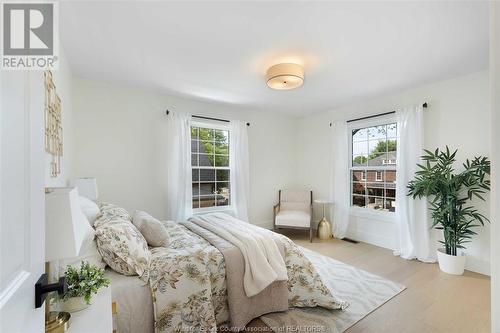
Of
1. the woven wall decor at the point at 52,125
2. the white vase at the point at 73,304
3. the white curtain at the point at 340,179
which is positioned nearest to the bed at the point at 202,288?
the white vase at the point at 73,304

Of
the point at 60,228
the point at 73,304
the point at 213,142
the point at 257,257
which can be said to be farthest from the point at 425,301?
the point at 213,142

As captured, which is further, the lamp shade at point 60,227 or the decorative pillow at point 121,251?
the decorative pillow at point 121,251

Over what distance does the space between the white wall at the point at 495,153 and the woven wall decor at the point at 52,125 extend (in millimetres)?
2223

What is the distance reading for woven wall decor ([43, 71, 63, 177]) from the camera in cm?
164

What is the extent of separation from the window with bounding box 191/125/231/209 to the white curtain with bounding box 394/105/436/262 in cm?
278

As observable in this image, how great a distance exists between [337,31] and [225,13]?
0.97 m

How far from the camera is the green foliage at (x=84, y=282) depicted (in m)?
1.08

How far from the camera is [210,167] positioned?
4137 mm

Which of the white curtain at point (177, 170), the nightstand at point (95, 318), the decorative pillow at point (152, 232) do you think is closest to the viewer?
the nightstand at point (95, 318)

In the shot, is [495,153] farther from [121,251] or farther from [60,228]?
[121,251]

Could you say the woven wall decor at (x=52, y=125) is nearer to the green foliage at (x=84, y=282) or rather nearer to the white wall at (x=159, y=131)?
the green foliage at (x=84, y=282)

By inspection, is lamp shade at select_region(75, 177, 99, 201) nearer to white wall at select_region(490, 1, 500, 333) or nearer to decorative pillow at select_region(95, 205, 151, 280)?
decorative pillow at select_region(95, 205, 151, 280)

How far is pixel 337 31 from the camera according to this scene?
2.00 meters

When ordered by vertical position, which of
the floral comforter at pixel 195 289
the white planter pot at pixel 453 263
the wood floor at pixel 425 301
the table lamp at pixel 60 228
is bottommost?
the wood floor at pixel 425 301
